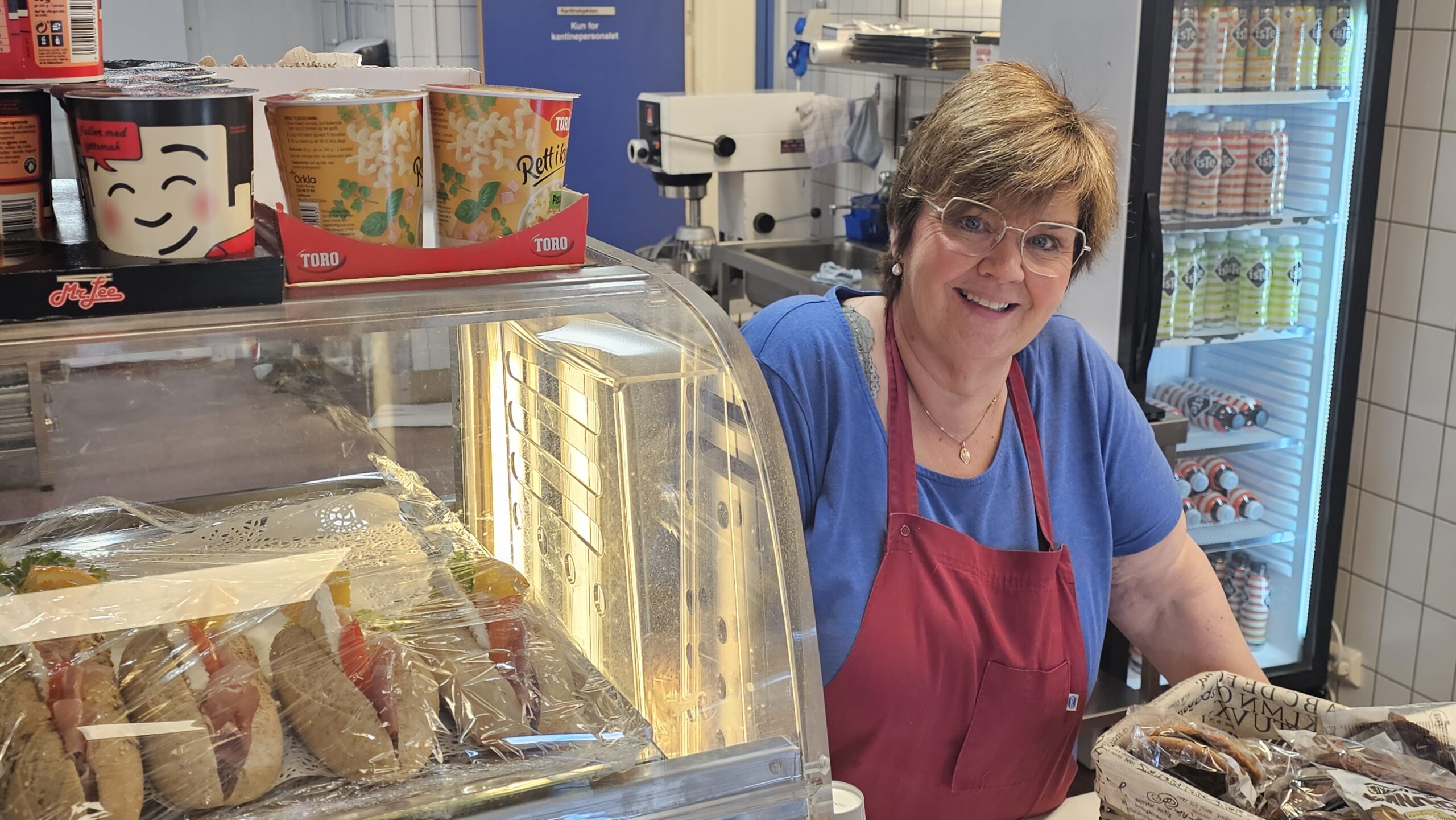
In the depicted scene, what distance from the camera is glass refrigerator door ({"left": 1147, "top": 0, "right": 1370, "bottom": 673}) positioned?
9.99 feet

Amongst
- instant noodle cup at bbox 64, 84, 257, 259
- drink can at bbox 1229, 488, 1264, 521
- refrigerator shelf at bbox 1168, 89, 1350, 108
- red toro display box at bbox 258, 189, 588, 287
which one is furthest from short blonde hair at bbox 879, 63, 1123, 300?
drink can at bbox 1229, 488, 1264, 521

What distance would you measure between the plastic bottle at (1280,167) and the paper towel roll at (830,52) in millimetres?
1346

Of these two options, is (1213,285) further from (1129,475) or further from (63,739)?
(63,739)

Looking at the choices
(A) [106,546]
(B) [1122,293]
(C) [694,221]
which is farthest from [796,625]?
(C) [694,221]

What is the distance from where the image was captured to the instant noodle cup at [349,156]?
94 cm

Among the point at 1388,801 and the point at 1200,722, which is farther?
the point at 1200,722

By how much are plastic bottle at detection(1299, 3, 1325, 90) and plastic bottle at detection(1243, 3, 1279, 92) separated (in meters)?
0.07

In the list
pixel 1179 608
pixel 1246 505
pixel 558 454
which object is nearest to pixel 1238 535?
pixel 1246 505

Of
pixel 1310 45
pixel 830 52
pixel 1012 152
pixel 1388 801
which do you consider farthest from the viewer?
pixel 830 52

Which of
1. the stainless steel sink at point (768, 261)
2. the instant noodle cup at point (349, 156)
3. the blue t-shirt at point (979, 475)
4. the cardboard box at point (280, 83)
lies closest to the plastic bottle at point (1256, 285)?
the stainless steel sink at point (768, 261)

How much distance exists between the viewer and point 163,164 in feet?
2.80

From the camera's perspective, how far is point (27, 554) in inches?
41.1

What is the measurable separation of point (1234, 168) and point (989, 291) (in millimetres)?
1769

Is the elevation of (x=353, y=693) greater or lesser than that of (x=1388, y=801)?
greater
